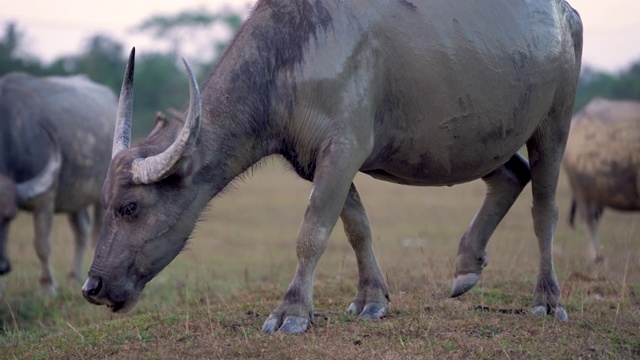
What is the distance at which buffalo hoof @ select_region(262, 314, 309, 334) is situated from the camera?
474 cm

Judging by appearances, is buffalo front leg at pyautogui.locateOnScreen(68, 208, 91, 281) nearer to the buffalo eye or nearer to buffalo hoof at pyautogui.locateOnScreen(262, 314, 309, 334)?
the buffalo eye

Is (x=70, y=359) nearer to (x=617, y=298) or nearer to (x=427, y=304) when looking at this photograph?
(x=427, y=304)

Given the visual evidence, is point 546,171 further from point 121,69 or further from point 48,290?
point 121,69

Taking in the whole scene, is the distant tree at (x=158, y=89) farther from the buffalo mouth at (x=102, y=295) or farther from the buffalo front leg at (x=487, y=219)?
the buffalo mouth at (x=102, y=295)

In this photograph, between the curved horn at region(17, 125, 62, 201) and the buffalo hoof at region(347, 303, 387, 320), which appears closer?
the buffalo hoof at region(347, 303, 387, 320)

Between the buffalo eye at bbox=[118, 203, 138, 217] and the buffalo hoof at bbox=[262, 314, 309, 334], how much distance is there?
0.94m

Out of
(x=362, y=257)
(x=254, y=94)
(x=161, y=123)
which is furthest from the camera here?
(x=362, y=257)

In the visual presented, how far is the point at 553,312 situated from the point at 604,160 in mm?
7108

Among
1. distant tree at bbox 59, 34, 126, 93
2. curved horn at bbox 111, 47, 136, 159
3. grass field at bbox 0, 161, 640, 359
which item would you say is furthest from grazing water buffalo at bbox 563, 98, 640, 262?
distant tree at bbox 59, 34, 126, 93

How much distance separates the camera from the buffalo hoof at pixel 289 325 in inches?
187

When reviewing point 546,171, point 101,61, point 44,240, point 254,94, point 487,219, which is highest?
point 254,94

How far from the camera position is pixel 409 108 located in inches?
204

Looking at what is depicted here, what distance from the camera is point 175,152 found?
4.62 m

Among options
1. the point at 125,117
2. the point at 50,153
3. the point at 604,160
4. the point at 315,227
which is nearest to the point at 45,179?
the point at 50,153
